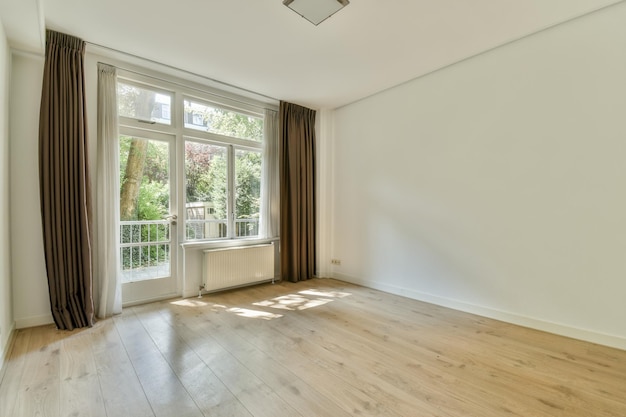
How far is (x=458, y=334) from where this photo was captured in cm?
280

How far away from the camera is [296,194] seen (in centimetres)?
479

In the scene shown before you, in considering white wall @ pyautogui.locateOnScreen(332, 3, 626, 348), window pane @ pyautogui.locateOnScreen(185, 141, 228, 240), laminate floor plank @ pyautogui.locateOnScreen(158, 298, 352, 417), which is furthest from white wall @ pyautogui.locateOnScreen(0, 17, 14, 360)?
white wall @ pyautogui.locateOnScreen(332, 3, 626, 348)

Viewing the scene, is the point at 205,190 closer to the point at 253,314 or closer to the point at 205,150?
the point at 205,150

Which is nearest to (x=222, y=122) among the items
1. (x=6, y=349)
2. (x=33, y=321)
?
(x=33, y=321)

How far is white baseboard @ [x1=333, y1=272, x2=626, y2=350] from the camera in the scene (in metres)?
2.54

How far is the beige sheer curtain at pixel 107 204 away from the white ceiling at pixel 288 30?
20.5 inches

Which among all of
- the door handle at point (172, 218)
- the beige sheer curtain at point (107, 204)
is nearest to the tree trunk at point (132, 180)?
the beige sheer curtain at point (107, 204)

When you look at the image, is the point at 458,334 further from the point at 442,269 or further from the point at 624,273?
the point at 624,273

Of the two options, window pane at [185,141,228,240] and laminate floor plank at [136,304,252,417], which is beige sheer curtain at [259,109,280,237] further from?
laminate floor plank at [136,304,252,417]

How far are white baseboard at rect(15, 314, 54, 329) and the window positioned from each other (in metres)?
1.31

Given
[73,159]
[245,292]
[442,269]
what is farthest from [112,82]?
[442,269]

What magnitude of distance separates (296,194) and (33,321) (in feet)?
11.4

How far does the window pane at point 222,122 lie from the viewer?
13.1ft

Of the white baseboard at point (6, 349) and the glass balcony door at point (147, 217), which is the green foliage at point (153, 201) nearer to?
the glass balcony door at point (147, 217)
